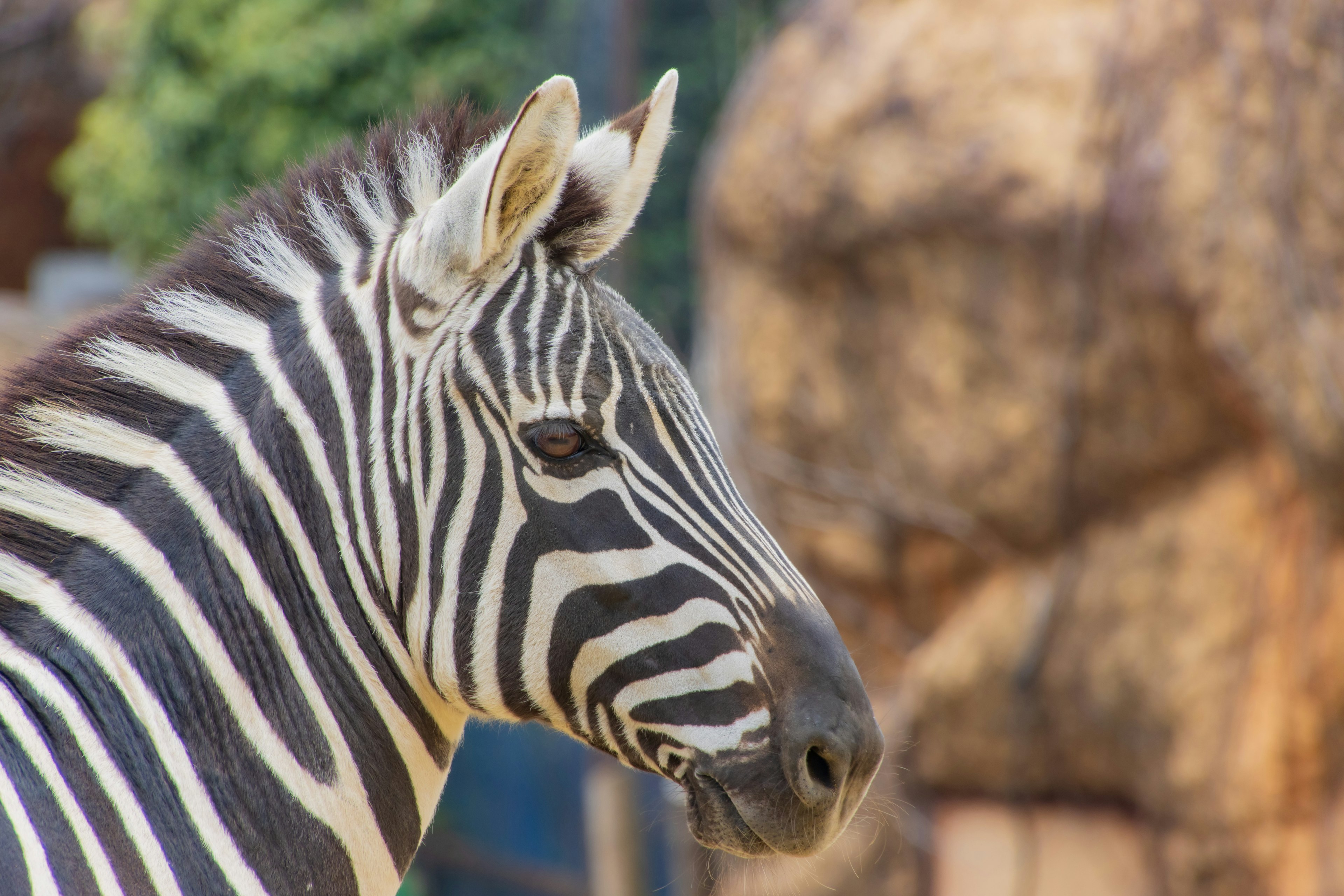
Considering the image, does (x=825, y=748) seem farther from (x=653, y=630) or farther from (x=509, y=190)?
(x=509, y=190)

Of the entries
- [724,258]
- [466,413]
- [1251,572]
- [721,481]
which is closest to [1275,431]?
[1251,572]

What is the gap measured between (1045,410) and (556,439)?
461 centimetres

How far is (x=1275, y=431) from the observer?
16.8 ft

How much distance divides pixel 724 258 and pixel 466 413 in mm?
5535

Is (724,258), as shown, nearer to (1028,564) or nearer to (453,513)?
(1028,564)

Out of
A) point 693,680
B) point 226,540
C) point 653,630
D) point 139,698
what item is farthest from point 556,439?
point 139,698

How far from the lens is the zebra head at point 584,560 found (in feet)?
5.87

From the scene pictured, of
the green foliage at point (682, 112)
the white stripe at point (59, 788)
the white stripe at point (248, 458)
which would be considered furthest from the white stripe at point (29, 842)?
the green foliage at point (682, 112)

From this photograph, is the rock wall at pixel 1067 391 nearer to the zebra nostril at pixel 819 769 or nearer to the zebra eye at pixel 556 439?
the zebra nostril at pixel 819 769

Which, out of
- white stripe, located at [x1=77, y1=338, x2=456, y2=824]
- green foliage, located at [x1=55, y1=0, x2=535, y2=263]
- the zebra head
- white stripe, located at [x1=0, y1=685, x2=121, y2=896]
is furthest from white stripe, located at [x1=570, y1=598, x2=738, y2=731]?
green foliage, located at [x1=55, y1=0, x2=535, y2=263]

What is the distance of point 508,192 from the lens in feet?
6.18

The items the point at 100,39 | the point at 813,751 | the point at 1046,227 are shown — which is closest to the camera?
the point at 813,751

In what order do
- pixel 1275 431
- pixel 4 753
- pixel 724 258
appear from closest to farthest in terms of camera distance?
pixel 4 753 → pixel 1275 431 → pixel 724 258

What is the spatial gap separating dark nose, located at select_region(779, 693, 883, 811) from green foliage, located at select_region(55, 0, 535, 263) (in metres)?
7.82
